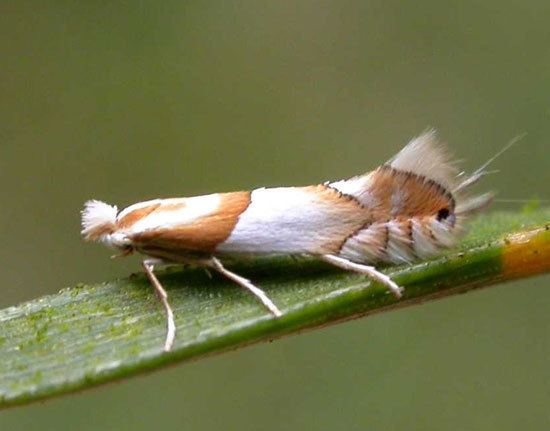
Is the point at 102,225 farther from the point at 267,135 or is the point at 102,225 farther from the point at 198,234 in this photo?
the point at 267,135

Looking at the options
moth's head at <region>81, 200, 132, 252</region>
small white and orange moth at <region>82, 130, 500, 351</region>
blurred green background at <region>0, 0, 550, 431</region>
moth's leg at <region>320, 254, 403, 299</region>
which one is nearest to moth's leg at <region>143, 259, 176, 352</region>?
small white and orange moth at <region>82, 130, 500, 351</region>

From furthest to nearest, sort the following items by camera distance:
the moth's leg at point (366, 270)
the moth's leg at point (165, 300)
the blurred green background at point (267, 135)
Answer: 1. the blurred green background at point (267, 135)
2. the moth's leg at point (366, 270)
3. the moth's leg at point (165, 300)

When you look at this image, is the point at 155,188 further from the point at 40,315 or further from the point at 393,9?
the point at 40,315

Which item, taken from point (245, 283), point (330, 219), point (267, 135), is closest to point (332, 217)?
point (330, 219)

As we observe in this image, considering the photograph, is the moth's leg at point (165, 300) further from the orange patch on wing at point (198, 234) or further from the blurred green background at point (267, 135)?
the blurred green background at point (267, 135)

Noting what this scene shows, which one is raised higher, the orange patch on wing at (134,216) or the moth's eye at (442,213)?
the orange patch on wing at (134,216)

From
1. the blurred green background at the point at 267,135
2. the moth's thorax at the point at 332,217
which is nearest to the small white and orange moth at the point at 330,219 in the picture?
the moth's thorax at the point at 332,217

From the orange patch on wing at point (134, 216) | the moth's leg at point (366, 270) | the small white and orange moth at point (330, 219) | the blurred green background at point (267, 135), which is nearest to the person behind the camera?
the moth's leg at point (366, 270)
